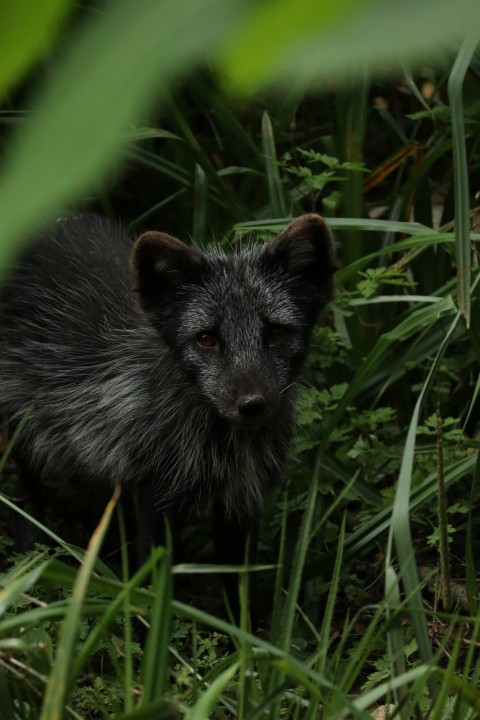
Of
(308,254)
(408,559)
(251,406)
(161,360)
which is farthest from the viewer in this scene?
(161,360)

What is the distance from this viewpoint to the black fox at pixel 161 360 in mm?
4203

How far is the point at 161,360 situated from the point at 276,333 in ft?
1.88

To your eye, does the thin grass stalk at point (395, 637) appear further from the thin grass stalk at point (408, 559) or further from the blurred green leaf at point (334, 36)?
the blurred green leaf at point (334, 36)

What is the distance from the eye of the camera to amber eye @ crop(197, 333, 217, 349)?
421cm

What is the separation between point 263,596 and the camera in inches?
192

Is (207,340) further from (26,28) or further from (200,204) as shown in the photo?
(26,28)

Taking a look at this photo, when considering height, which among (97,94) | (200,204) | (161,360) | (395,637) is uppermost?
(200,204)

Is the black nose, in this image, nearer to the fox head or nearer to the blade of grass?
the fox head

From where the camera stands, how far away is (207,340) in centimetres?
A: 423

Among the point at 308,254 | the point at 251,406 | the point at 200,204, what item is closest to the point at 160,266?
the point at 308,254

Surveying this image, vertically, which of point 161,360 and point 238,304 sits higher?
point 238,304

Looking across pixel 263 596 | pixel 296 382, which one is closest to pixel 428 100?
pixel 296 382

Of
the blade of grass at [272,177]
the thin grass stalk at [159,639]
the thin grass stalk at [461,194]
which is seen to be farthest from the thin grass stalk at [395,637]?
the blade of grass at [272,177]

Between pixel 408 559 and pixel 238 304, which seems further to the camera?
pixel 238 304
